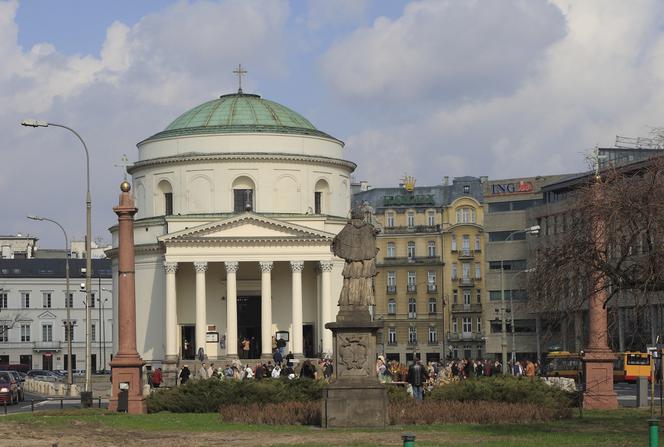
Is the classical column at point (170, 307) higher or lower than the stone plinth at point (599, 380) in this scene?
higher

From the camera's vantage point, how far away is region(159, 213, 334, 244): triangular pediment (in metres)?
103

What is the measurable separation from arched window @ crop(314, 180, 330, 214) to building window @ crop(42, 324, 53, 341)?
62.2 meters

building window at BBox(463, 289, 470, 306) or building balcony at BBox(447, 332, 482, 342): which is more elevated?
building window at BBox(463, 289, 470, 306)

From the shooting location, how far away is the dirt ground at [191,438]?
3428 cm

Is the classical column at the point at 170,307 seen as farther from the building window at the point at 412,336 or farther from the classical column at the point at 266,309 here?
the building window at the point at 412,336

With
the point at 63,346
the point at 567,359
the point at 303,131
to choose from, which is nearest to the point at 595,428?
the point at 567,359

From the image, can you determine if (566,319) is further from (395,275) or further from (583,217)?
(395,275)

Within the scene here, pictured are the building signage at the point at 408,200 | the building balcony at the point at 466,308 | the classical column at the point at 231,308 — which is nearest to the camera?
the classical column at the point at 231,308

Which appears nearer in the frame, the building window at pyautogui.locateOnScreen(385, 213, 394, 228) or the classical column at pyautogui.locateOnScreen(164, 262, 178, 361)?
the classical column at pyautogui.locateOnScreen(164, 262, 178, 361)

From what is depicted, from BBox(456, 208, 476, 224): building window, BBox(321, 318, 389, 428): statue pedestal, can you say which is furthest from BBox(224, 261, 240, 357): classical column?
BBox(321, 318, 389, 428): statue pedestal

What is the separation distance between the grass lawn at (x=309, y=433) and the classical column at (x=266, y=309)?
56.5 metres

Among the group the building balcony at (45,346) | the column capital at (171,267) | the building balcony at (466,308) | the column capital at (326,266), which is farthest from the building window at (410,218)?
the column capital at (171,267)

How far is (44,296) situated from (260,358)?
69.0m

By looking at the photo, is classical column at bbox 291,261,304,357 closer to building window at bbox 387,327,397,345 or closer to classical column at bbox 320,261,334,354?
classical column at bbox 320,261,334,354
